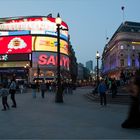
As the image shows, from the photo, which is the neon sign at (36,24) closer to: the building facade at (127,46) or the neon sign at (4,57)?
the neon sign at (4,57)

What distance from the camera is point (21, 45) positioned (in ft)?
389

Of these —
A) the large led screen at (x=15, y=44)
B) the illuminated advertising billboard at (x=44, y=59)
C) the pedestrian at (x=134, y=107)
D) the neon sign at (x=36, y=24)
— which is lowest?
the pedestrian at (x=134, y=107)

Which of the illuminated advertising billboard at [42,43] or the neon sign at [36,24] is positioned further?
the neon sign at [36,24]

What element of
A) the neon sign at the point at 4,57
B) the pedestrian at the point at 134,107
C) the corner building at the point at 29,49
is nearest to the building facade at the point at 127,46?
the corner building at the point at 29,49

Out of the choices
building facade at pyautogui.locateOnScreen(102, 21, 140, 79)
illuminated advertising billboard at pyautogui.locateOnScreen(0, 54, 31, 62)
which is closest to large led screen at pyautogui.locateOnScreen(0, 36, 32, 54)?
illuminated advertising billboard at pyautogui.locateOnScreen(0, 54, 31, 62)

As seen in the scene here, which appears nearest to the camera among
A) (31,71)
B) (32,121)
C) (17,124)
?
Result: (17,124)

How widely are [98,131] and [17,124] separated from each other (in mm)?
3384

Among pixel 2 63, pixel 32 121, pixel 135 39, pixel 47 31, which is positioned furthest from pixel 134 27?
pixel 32 121

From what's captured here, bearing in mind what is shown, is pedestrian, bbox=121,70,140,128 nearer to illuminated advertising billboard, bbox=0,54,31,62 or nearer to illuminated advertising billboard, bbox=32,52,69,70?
illuminated advertising billboard, bbox=32,52,69,70

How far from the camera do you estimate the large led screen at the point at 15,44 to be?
11769cm

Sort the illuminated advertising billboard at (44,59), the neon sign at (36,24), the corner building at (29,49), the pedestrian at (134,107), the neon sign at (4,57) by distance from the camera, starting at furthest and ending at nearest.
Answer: the neon sign at (36,24), the neon sign at (4,57), the corner building at (29,49), the illuminated advertising billboard at (44,59), the pedestrian at (134,107)

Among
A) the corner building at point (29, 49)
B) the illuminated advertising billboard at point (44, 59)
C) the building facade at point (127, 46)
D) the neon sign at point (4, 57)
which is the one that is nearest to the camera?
the illuminated advertising billboard at point (44, 59)

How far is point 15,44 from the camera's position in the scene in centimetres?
11912

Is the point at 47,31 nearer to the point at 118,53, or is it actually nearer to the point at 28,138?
the point at 118,53
